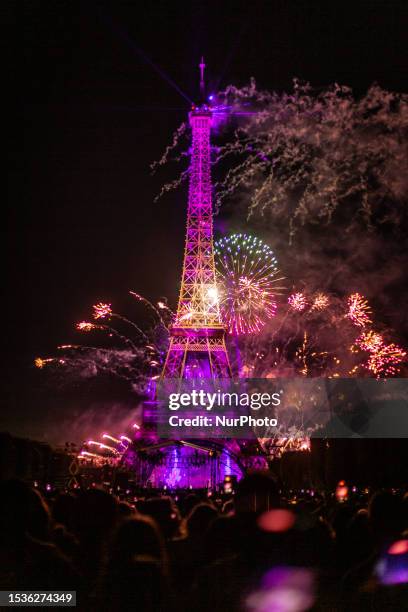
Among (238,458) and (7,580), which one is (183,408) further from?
(7,580)

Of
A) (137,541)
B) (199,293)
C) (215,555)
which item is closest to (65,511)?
(137,541)

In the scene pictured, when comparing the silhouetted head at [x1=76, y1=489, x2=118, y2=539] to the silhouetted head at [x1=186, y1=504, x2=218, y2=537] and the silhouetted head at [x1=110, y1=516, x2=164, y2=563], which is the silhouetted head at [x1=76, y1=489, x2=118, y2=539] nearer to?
the silhouetted head at [x1=110, y1=516, x2=164, y2=563]

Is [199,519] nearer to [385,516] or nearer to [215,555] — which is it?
[215,555]

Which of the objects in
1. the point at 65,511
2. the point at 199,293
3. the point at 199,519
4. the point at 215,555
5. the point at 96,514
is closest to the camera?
the point at 215,555

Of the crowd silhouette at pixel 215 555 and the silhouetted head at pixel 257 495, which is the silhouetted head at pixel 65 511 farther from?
Result: the silhouetted head at pixel 257 495

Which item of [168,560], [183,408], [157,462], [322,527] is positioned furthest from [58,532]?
[183,408]

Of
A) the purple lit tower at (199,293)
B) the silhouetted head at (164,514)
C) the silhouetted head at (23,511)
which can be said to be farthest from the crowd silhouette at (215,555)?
the purple lit tower at (199,293)
